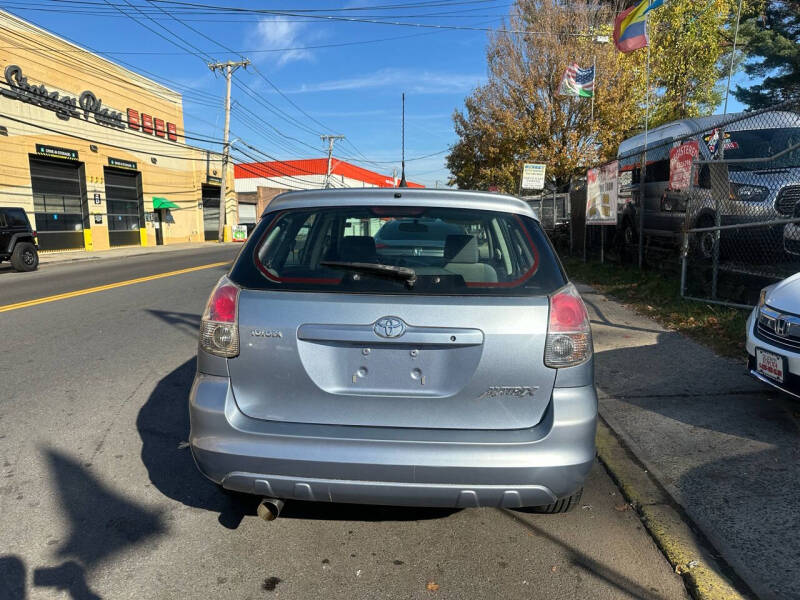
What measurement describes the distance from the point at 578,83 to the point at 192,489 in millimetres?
17265

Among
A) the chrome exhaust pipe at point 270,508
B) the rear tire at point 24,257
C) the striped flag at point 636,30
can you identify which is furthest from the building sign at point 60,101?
the chrome exhaust pipe at point 270,508

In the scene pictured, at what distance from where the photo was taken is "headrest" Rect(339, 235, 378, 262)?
2.70 metres

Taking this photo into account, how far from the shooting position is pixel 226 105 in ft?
132

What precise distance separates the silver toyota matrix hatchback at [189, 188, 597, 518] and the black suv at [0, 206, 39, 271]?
1685cm

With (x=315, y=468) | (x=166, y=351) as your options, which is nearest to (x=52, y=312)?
(x=166, y=351)

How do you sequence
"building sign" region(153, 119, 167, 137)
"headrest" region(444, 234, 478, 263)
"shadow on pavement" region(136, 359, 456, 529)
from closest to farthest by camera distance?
"headrest" region(444, 234, 478, 263) < "shadow on pavement" region(136, 359, 456, 529) < "building sign" region(153, 119, 167, 137)

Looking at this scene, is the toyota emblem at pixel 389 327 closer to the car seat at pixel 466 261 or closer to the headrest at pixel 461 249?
the car seat at pixel 466 261

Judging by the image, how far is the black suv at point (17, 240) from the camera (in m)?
16.0

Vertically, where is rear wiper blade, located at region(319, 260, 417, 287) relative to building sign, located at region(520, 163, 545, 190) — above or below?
below

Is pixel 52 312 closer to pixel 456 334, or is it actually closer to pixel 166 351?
pixel 166 351

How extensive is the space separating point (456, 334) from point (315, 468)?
0.79 metres

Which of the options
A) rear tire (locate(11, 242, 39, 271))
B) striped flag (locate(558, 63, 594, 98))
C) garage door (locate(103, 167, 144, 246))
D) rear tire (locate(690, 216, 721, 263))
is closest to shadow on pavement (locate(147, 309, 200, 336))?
rear tire (locate(690, 216, 721, 263))

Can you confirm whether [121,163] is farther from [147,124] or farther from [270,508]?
[270,508]

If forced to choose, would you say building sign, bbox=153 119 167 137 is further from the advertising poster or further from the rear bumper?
the rear bumper
